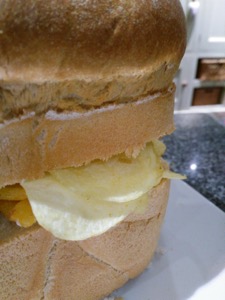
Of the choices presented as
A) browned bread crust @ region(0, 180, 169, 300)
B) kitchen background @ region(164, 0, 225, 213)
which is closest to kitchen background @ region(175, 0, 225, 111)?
kitchen background @ region(164, 0, 225, 213)

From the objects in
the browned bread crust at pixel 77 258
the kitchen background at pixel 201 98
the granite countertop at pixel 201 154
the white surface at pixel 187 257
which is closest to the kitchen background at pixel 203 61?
the kitchen background at pixel 201 98

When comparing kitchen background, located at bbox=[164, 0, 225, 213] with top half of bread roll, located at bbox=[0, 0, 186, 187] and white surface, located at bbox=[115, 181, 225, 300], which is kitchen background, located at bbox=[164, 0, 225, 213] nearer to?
white surface, located at bbox=[115, 181, 225, 300]

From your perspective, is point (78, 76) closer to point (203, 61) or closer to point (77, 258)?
point (77, 258)

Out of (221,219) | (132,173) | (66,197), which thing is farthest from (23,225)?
(221,219)

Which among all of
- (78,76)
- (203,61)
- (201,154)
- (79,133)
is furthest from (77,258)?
(203,61)

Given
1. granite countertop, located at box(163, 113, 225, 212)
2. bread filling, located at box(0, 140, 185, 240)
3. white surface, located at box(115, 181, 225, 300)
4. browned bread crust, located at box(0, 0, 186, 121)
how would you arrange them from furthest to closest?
1. granite countertop, located at box(163, 113, 225, 212)
2. white surface, located at box(115, 181, 225, 300)
3. bread filling, located at box(0, 140, 185, 240)
4. browned bread crust, located at box(0, 0, 186, 121)

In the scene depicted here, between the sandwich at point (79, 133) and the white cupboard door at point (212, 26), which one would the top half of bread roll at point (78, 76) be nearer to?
the sandwich at point (79, 133)

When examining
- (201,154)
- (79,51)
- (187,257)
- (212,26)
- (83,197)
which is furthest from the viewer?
(212,26)
